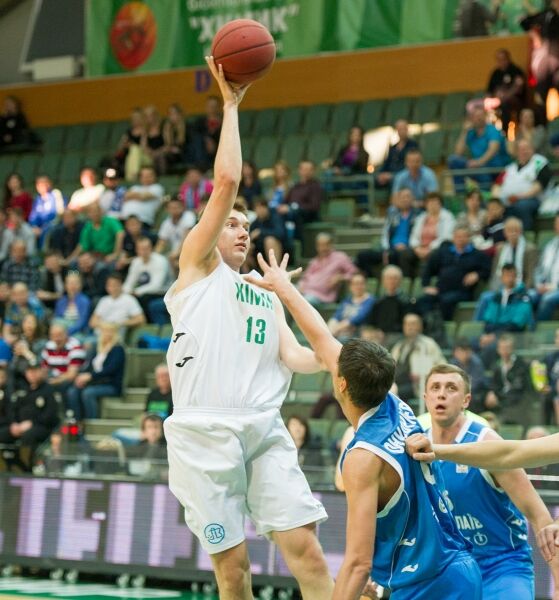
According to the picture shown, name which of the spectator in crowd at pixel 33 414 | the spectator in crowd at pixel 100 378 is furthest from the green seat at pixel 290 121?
the spectator in crowd at pixel 33 414

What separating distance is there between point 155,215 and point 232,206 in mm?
11316

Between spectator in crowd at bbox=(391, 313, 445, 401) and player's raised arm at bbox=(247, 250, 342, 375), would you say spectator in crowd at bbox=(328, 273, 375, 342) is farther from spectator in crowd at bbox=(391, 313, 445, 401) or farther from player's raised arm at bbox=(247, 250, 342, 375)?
player's raised arm at bbox=(247, 250, 342, 375)

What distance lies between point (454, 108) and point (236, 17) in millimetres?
3486

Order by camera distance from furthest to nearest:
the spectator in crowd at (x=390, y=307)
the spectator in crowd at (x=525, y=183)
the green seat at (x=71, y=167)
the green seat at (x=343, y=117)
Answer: the green seat at (x=71, y=167) → the green seat at (x=343, y=117) → the spectator in crowd at (x=525, y=183) → the spectator in crowd at (x=390, y=307)

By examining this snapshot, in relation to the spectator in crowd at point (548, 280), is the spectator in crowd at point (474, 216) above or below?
above

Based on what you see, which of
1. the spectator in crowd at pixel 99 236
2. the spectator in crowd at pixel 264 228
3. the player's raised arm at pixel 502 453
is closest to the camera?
the player's raised arm at pixel 502 453

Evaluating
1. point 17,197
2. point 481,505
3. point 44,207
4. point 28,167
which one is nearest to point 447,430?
point 481,505

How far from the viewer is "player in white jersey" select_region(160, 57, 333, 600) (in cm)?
550

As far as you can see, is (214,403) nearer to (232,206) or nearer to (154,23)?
(232,206)

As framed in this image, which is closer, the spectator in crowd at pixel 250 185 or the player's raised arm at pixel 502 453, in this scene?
the player's raised arm at pixel 502 453

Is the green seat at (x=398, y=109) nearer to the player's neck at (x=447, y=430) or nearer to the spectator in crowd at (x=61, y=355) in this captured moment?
the spectator in crowd at (x=61, y=355)

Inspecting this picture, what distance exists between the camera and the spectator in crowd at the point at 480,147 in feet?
48.3

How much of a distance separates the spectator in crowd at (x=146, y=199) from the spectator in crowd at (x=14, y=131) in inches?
166

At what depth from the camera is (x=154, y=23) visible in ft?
62.0
